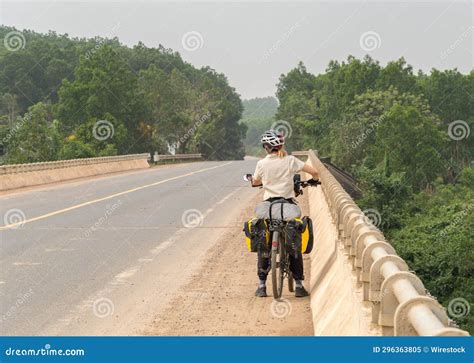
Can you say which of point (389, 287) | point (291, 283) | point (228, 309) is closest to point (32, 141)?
point (291, 283)

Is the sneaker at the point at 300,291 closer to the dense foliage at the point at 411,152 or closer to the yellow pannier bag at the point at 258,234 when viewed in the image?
the yellow pannier bag at the point at 258,234

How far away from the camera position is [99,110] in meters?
101

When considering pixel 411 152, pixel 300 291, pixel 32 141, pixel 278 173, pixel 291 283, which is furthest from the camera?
pixel 411 152

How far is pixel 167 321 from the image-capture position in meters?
9.14

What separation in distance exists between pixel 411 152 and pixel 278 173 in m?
90.7

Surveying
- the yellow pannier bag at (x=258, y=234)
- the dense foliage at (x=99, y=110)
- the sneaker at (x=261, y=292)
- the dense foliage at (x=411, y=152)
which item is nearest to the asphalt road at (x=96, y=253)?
the sneaker at (x=261, y=292)

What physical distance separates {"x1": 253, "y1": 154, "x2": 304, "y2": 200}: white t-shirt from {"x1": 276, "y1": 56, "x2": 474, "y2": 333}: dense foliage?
2509cm

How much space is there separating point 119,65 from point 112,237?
89.5 meters

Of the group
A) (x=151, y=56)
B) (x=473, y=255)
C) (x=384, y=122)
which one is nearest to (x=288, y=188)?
(x=473, y=255)

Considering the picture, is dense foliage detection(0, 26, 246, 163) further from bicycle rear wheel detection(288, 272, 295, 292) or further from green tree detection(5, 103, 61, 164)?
bicycle rear wheel detection(288, 272, 295, 292)

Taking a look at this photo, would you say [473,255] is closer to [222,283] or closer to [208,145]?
[222,283]

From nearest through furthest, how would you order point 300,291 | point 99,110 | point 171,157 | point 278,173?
1. point 278,173
2. point 300,291
3. point 171,157
4. point 99,110

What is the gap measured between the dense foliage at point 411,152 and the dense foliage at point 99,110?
56.0 feet

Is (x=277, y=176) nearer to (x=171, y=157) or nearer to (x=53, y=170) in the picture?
(x=53, y=170)
